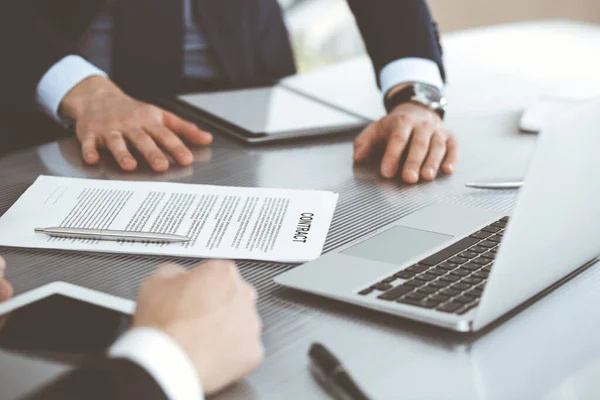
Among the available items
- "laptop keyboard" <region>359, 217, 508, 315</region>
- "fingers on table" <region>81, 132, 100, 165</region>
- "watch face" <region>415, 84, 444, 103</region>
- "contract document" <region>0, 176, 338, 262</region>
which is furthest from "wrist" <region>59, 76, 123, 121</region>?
"laptop keyboard" <region>359, 217, 508, 315</region>

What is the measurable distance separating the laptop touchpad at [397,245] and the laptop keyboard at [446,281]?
0.02 meters

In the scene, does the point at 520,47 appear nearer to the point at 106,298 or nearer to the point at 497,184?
the point at 497,184

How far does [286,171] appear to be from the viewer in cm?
117

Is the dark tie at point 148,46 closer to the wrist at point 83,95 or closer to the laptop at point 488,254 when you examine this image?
the wrist at point 83,95

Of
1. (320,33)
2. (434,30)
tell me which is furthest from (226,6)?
(320,33)

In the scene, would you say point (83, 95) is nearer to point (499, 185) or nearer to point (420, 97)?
point (420, 97)

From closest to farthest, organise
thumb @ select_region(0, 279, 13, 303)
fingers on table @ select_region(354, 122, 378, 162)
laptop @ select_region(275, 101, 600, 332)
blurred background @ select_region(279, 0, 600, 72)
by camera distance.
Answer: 1. laptop @ select_region(275, 101, 600, 332)
2. thumb @ select_region(0, 279, 13, 303)
3. fingers on table @ select_region(354, 122, 378, 162)
4. blurred background @ select_region(279, 0, 600, 72)

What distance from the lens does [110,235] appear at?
0.91m

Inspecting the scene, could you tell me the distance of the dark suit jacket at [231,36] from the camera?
1.42 m

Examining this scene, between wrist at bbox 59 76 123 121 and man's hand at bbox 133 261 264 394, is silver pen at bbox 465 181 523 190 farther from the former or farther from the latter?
wrist at bbox 59 76 123 121

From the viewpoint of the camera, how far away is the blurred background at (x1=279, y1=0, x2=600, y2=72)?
3590 millimetres

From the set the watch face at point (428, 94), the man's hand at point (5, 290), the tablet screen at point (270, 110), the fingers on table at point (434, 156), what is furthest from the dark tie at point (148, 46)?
the man's hand at point (5, 290)

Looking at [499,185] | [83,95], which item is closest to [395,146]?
[499,185]

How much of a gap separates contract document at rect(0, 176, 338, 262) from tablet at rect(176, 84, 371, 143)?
0.26 meters
